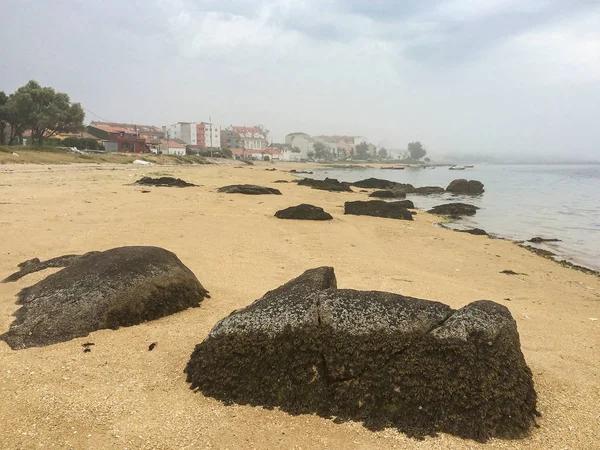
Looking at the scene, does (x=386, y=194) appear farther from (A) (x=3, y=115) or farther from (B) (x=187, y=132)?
(B) (x=187, y=132)

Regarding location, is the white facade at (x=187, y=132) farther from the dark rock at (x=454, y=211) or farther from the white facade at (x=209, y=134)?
the dark rock at (x=454, y=211)

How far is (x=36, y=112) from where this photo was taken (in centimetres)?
5169

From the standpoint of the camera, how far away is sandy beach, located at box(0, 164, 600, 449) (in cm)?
300

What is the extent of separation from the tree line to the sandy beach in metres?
43.1

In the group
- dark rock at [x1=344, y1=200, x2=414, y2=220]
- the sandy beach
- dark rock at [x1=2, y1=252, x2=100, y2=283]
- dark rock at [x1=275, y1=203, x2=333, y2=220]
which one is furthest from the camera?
dark rock at [x1=344, y1=200, x2=414, y2=220]

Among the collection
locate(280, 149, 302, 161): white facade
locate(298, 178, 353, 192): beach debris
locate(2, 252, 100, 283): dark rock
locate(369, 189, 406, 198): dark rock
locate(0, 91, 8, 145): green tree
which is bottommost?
locate(369, 189, 406, 198): dark rock

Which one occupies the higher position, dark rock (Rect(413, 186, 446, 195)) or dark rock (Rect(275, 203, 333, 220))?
dark rock (Rect(275, 203, 333, 220))

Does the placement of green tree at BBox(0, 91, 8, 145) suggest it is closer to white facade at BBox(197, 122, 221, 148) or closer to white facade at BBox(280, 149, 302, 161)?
white facade at BBox(197, 122, 221, 148)

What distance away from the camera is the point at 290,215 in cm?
1443

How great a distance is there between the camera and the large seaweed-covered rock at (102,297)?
14.4ft

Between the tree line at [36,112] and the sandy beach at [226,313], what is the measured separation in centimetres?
4313

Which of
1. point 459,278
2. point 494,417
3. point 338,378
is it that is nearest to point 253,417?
point 338,378

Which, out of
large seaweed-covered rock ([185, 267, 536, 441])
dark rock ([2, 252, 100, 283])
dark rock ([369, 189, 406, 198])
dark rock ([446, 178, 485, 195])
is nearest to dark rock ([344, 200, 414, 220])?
dark rock ([369, 189, 406, 198])

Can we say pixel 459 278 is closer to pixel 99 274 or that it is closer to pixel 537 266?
pixel 537 266
